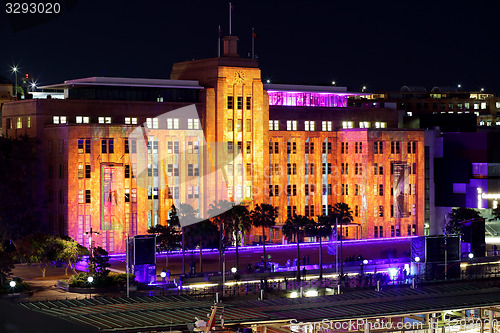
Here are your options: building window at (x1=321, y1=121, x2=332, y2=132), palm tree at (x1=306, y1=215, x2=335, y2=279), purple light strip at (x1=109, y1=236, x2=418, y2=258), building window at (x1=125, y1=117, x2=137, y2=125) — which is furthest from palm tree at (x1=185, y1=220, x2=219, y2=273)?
building window at (x1=321, y1=121, x2=332, y2=132)

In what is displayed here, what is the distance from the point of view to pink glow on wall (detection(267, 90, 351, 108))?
134 meters

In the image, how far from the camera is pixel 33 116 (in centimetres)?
11338

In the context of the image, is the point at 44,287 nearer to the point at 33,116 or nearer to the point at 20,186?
the point at 20,186

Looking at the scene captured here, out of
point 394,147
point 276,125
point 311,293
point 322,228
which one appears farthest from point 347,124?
point 311,293

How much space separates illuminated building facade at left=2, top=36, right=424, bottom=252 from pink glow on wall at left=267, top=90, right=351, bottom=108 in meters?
0.21

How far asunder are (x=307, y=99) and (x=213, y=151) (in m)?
22.8

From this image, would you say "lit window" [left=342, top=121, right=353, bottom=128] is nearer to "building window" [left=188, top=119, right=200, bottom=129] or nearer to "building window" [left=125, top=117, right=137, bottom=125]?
"building window" [left=188, top=119, right=200, bottom=129]

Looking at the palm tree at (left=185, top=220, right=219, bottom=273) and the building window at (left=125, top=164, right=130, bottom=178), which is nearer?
the palm tree at (left=185, top=220, right=219, bottom=273)

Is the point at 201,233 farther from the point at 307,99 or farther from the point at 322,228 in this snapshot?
the point at 307,99

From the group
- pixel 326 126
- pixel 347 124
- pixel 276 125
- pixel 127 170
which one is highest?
pixel 347 124

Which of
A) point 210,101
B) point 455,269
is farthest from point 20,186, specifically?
point 455,269

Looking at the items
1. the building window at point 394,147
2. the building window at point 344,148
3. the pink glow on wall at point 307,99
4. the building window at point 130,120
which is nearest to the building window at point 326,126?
the building window at point 344,148

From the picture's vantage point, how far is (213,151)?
122 meters

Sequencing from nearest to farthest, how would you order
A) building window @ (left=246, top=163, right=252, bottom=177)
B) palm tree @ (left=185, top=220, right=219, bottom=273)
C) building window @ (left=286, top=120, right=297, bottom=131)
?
palm tree @ (left=185, top=220, right=219, bottom=273)
building window @ (left=246, top=163, right=252, bottom=177)
building window @ (left=286, top=120, right=297, bottom=131)
